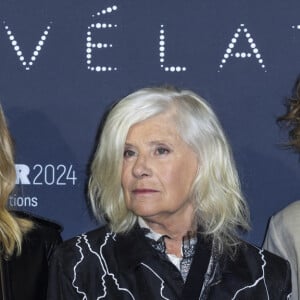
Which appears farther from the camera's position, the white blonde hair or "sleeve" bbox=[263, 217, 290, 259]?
"sleeve" bbox=[263, 217, 290, 259]

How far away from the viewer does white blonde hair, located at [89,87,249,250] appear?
202cm

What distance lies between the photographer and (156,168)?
1989 millimetres

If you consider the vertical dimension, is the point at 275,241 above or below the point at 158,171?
below

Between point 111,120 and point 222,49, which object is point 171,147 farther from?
point 222,49

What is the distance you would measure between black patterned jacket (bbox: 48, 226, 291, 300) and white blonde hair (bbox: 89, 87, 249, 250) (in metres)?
0.05

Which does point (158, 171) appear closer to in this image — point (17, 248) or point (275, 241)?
point (17, 248)

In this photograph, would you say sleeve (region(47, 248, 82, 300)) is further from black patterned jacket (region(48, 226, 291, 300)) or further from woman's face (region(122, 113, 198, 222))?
woman's face (region(122, 113, 198, 222))

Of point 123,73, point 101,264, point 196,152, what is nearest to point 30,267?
point 101,264

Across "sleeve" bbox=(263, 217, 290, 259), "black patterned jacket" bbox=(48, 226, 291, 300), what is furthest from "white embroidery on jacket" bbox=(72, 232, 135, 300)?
"sleeve" bbox=(263, 217, 290, 259)

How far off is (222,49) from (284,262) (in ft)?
1.99

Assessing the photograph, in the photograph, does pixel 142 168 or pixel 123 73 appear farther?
pixel 123 73

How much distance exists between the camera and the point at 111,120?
2031mm

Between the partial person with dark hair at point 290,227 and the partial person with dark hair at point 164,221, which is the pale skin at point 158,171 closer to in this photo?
the partial person with dark hair at point 164,221

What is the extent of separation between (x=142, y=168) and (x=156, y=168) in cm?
3
